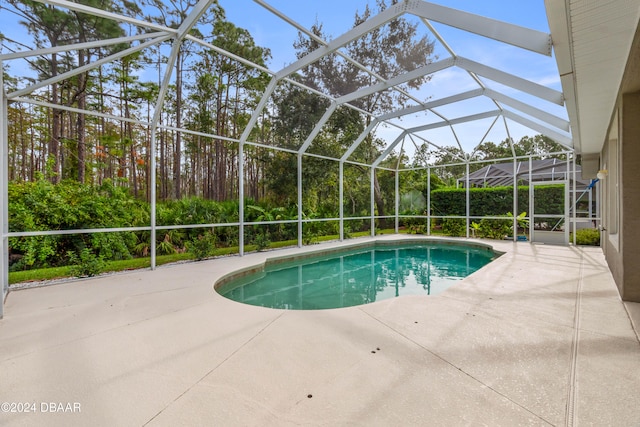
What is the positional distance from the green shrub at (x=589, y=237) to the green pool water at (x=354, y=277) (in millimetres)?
3061

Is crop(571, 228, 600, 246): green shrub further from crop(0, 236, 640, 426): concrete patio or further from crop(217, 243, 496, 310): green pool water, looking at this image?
crop(0, 236, 640, 426): concrete patio

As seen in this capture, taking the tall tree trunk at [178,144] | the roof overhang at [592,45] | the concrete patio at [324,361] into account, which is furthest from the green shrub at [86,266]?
the roof overhang at [592,45]

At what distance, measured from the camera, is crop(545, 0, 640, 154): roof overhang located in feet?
7.83

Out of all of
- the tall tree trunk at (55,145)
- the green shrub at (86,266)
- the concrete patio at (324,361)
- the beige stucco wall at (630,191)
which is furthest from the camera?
the tall tree trunk at (55,145)

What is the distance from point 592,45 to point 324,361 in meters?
3.83

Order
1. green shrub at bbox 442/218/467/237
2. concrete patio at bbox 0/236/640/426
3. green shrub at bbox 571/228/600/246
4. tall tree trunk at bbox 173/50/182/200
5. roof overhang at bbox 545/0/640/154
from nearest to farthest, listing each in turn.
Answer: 1. concrete patio at bbox 0/236/640/426
2. roof overhang at bbox 545/0/640/154
3. tall tree trunk at bbox 173/50/182/200
4. green shrub at bbox 571/228/600/246
5. green shrub at bbox 442/218/467/237

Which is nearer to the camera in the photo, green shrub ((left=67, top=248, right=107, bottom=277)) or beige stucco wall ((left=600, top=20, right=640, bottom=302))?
beige stucco wall ((left=600, top=20, right=640, bottom=302))

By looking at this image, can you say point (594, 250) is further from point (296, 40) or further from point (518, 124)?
point (296, 40)

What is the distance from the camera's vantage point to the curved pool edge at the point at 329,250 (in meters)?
6.02

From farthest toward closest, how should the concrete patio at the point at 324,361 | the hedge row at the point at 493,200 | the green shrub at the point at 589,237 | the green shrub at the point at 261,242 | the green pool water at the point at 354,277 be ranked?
the hedge row at the point at 493,200 → the green shrub at the point at 589,237 → the green shrub at the point at 261,242 → the green pool water at the point at 354,277 → the concrete patio at the point at 324,361

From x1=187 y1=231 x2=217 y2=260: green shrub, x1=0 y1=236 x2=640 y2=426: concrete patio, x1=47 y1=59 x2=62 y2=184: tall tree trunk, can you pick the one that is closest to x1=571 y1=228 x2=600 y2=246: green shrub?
x1=0 y1=236 x2=640 y2=426: concrete patio

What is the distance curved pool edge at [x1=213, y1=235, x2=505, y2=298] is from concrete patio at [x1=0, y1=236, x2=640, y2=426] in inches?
71.6

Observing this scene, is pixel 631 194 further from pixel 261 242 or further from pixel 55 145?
pixel 55 145

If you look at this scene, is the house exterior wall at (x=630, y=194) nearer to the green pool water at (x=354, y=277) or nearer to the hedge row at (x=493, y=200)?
the green pool water at (x=354, y=277)
